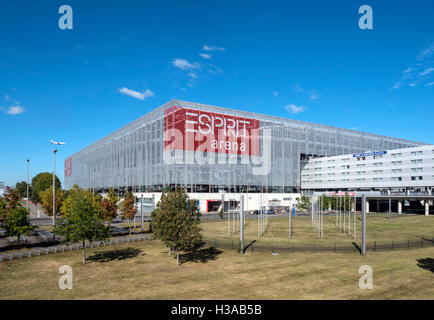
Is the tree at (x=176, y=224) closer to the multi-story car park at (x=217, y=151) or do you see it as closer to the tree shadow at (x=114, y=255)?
the tree shadow at (x=114, y=255)

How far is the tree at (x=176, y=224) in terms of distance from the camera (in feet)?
107

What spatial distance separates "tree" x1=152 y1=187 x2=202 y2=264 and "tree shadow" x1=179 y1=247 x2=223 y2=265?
2091 millimetres

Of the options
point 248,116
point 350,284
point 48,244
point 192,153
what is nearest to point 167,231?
point 350,284

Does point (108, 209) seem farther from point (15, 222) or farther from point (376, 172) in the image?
point (376, 172)

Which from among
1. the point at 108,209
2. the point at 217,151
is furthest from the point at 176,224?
the point at 217,151

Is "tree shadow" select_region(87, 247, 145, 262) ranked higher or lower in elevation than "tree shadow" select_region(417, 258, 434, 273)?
lower

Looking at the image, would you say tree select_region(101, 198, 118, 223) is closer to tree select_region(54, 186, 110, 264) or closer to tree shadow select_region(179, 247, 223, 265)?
tree select_region(54, 186, 110, 264)

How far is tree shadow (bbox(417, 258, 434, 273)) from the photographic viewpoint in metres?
29.5

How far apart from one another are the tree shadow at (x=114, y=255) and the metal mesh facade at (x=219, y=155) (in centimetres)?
5494

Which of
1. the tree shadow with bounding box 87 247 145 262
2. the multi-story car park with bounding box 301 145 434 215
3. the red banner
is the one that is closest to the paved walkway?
the tree shadow with bounding box 87 247 145 262

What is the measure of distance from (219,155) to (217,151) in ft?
5.39
